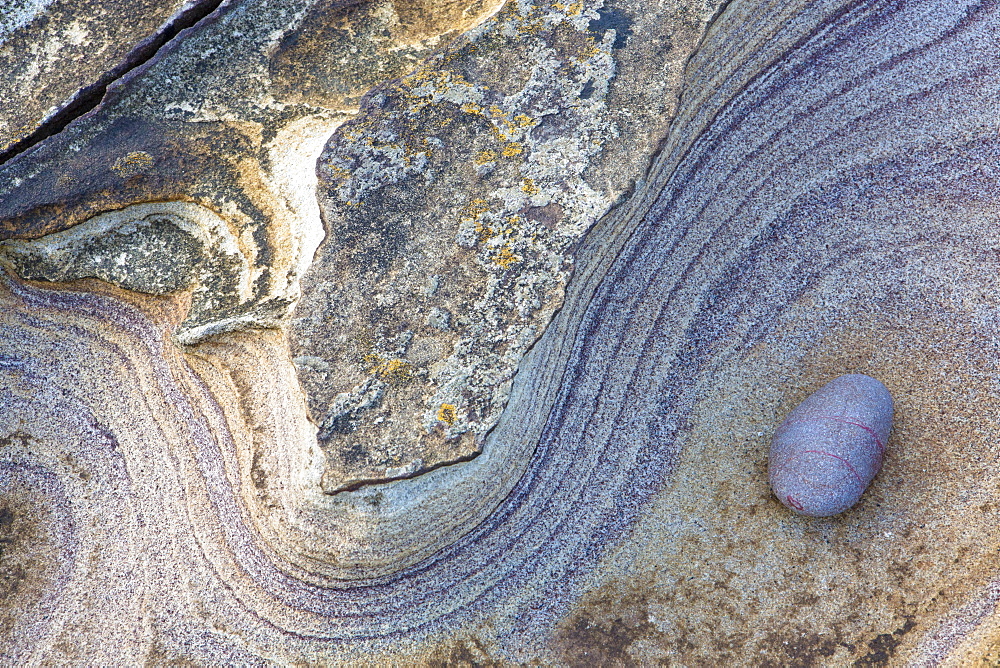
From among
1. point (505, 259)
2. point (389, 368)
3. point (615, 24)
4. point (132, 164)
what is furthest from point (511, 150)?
point (132, 164)

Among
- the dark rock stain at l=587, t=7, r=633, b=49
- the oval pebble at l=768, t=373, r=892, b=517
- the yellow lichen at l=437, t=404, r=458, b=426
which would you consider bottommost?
the oval pebble at l=768, t=373, r=892, b=517

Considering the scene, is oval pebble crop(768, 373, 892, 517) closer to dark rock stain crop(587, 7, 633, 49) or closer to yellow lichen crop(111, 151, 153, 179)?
dark rock stain crop(587, 7, 633, 49)

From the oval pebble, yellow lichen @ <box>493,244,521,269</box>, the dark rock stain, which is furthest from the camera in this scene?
the dark rock stain

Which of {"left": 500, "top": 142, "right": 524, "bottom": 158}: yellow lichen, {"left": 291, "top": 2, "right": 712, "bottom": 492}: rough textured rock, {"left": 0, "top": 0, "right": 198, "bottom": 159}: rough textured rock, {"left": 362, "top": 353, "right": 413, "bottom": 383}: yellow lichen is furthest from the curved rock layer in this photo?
{"left": 0, "top": 0, "right": 198, "bottom": 159}: rough textured rock

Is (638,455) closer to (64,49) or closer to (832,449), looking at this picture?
(832,449)

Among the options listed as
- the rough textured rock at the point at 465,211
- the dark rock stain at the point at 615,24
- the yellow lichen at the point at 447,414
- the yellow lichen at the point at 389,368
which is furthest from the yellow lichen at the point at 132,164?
the dark rock stain at the point at 615,24

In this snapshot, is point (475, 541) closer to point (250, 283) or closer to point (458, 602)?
point (458, 602)
